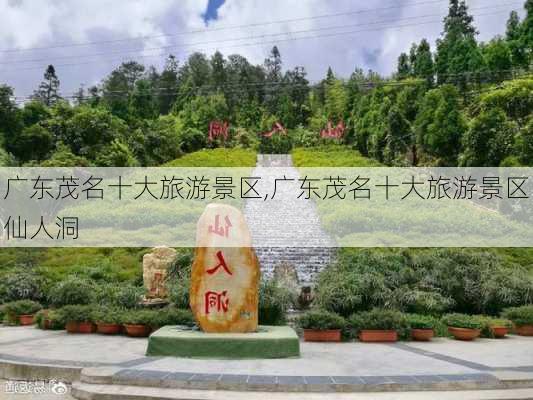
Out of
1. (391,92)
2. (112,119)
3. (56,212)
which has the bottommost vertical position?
(56,212)

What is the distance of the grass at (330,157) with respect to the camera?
3086 centimetres

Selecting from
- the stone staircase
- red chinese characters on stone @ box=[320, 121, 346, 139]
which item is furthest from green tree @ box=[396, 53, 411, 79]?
the stone staircase

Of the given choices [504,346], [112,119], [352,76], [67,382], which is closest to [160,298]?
[67,382]

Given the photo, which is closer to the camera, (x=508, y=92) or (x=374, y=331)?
(x=374, y=331)

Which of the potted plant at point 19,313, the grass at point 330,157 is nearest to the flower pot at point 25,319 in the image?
the potted plant at point 19,313

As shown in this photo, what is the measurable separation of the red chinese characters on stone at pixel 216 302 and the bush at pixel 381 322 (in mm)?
3167

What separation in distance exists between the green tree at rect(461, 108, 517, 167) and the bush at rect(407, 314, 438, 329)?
44.3 feet

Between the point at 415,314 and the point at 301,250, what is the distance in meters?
5.52

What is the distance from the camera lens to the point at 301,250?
16.3 metres

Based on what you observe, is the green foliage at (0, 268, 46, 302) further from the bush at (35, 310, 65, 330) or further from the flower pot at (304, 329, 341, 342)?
the flower pot at (304, 329, 341, 342)

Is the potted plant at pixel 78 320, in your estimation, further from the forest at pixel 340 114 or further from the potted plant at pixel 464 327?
the forest at pixel 340 114

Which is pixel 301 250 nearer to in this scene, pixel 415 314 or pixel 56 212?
pixel 415 314

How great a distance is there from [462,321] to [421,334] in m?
0.94

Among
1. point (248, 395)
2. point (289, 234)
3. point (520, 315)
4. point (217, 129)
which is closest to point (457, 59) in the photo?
point (217, 129)
